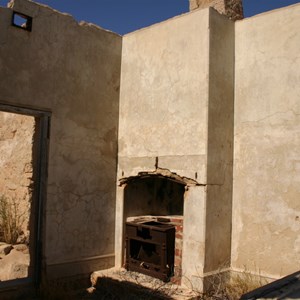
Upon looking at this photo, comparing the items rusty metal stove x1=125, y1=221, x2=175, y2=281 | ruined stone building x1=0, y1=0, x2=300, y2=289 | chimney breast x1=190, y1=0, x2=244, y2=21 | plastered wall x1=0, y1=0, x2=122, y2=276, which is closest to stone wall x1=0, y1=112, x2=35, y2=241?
plastered wall x1=0, y1=0, x2=122, y2=276

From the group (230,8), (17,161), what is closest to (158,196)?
(17,161)

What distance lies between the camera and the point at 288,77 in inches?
207

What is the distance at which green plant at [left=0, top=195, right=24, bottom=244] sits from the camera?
7086 mm

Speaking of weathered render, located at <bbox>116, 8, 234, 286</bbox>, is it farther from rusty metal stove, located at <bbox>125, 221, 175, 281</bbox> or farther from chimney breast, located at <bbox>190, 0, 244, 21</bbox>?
chimney breast, located at <bbox>190, 0, 244, 21</bbox>

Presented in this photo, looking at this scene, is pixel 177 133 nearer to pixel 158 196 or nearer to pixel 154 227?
pixel 154 227

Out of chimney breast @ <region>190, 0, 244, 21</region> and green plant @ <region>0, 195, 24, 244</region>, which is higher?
chimney breast @ <region>190, 0, 244, 21</region>

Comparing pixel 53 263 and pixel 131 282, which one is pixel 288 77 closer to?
pixel 131 282

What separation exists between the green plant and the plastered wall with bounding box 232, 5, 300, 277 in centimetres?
394

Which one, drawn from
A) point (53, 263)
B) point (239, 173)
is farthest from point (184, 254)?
point (53, 263)

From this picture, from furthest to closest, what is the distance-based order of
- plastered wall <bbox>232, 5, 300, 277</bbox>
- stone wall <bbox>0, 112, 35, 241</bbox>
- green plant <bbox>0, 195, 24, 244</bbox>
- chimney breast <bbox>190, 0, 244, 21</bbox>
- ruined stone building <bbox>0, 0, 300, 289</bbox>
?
green plant <bbox>0, 195, 24, 244</bbox> < stone wall <bbox>0, 112, 35, 241</bbox> < chimney breast <bbox>190, 0, 244, 21</bbox> < ruined stone building <bbox>0, 0, 300, 289</bbox> < plastered wall <bbox>232, 5, 300, 277</bbox>

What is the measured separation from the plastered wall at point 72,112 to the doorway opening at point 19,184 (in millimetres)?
155

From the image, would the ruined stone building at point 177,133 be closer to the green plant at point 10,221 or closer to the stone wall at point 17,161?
the stone wall at point 17,161

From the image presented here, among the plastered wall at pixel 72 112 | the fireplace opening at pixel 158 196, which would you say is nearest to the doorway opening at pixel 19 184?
the plastered wall at pixel 72 112

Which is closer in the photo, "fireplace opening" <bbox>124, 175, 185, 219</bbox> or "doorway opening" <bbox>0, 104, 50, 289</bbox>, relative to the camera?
"doorway opening" <bbox>0, 104, 50, 289</bbox>
